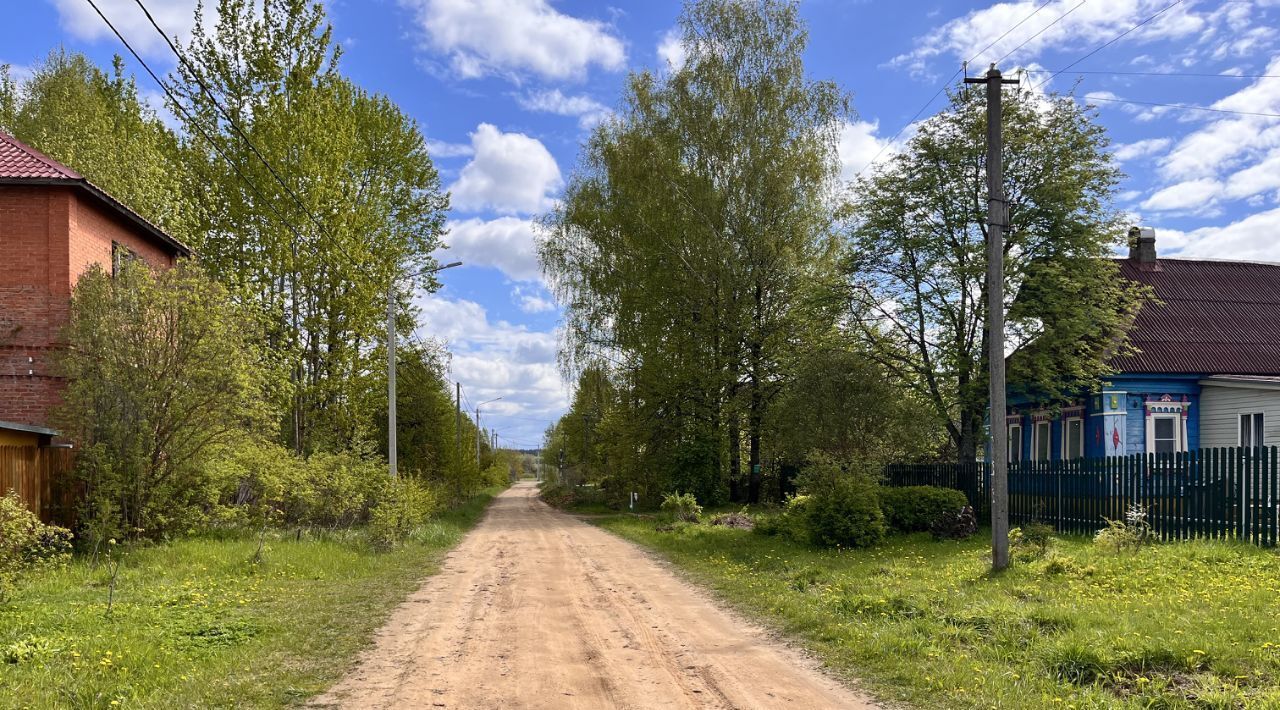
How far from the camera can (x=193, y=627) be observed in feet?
28.4

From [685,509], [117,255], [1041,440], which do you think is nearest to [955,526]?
[685,509]

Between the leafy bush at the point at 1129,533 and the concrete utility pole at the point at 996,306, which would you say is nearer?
the concrete utility pole at the point at 996,306

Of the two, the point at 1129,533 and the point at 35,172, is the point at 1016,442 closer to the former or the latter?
the point at 1129,533

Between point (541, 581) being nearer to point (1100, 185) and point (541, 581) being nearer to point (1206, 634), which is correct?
point (1206, 634)

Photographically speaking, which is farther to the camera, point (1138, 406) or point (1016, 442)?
point (1016, 442)

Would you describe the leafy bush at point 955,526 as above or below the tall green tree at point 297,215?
below

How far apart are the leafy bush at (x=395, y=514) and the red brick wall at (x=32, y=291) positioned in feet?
21.0

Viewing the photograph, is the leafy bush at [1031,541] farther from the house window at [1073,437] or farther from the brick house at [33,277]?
the brick house at [33,277]

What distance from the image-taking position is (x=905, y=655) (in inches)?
305

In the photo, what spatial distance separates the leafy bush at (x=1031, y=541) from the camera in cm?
1299

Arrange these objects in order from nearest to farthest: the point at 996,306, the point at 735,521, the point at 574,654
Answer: the point at 574,654 < the point at 996,306 < the point at 735,521

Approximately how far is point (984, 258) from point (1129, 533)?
10.0 m

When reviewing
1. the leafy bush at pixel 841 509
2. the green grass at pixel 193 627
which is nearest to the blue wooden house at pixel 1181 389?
the leafy bush at pixel 841 509

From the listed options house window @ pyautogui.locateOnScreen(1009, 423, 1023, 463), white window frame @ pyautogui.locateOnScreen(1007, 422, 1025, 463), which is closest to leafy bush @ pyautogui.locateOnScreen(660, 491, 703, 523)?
white window frame @ pyautogui.locateOnScreen(1007, 422, 1025, 463)
